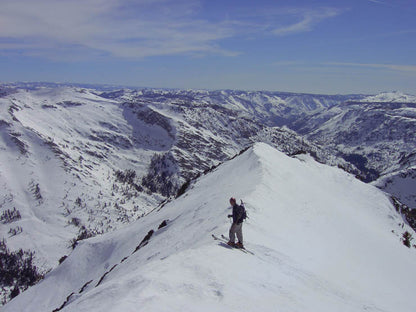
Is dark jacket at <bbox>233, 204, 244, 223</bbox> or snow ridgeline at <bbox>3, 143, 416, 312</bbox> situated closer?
snow ridgeline at <bbox>3, 143, 416, 312</bbox>

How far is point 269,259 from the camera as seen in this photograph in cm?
2077

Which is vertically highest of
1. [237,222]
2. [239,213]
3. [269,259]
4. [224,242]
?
[239,213]

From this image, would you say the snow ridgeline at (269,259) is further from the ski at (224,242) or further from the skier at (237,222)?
the skier at (237,222)

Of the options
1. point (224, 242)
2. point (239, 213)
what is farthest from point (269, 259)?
point (239, 213)

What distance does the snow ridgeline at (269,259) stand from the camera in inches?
529

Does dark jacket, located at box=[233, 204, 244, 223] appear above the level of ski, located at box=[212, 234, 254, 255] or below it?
above

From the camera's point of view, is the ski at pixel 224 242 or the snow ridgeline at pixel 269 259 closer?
the snow ridgeline at pixel 269 259

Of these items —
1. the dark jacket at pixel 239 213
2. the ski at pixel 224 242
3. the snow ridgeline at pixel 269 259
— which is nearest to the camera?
the snow ridgeline at pixel 269 259

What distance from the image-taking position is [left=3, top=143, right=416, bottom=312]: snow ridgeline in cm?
1343

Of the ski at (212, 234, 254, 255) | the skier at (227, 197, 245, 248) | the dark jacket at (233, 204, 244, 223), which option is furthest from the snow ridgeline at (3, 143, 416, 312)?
the dark jacket at (233, 204, 244, 223)

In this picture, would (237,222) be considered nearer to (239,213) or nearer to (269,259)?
(239,213)

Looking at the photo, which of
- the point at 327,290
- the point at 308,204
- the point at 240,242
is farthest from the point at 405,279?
the point at 240,242

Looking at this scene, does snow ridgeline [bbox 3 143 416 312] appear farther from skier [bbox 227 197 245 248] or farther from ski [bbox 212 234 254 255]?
skier [bbox 227 197 245 248]

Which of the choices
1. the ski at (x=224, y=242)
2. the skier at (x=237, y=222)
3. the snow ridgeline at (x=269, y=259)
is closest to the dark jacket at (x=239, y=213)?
the skier at (x=237, y=222)
